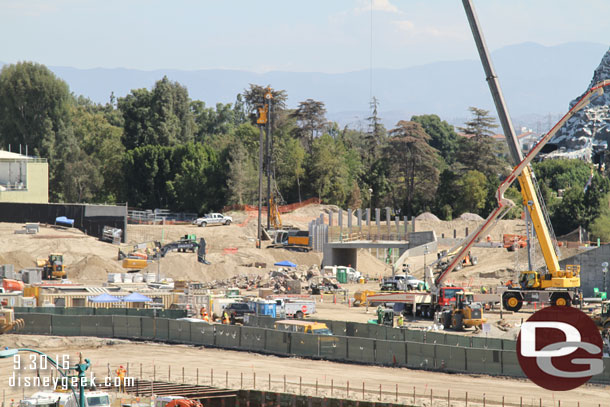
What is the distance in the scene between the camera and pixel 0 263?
→ 68125 millimetres

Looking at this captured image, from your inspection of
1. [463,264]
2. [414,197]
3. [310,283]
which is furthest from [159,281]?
[414,197]

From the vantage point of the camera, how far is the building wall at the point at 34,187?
8938cm

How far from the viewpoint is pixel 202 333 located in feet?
136

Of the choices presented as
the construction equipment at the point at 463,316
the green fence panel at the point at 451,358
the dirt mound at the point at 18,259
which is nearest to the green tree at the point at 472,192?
the dirt mound at the point at 18,259

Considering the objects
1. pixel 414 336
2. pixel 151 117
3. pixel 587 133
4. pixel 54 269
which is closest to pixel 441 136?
pixel 587 133

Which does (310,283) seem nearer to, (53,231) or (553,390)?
(53,231)

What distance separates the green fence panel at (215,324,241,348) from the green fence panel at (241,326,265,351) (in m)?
0.30

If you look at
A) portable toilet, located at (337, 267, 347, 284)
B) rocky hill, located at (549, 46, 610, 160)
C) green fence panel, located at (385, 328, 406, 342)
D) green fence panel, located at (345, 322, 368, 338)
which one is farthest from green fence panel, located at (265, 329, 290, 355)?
rocky hill, located at (549, 46, 610, 160)

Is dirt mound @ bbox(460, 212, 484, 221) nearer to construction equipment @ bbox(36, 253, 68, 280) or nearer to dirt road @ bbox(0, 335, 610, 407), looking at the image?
construction equipment @ bbox(36, 253, 68, 280)

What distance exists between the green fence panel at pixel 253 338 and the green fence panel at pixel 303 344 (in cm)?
150

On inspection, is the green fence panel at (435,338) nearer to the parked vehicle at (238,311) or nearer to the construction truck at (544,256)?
the construction truck at (544,256)

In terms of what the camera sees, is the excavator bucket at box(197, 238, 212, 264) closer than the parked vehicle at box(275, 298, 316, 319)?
No

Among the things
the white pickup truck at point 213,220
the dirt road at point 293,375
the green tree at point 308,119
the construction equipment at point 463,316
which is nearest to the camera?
the dirt road at point 293,375

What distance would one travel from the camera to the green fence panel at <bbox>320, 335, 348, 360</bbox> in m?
37.9
